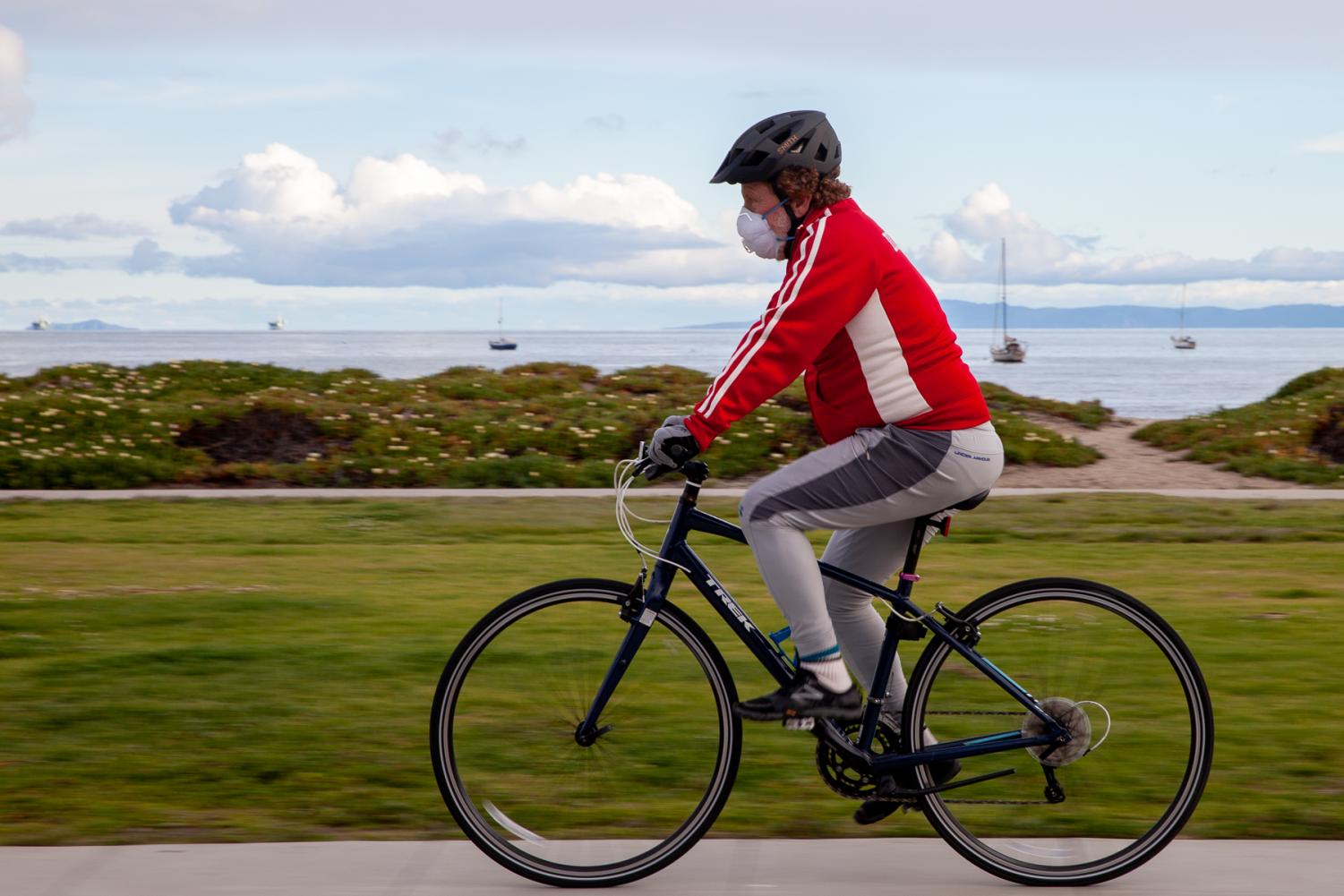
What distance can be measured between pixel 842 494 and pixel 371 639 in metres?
3.86

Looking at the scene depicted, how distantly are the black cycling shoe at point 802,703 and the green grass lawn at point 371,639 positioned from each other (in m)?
0.72


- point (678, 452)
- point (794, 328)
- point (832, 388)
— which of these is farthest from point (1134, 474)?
point (678, 452)

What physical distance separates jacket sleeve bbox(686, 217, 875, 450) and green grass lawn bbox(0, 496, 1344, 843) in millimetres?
1367

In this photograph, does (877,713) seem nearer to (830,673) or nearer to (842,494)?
(830,673)

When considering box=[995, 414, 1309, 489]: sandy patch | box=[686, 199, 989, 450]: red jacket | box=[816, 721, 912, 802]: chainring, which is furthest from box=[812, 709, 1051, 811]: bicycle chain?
box=[995, 414, 1309, 489]: sandy patch

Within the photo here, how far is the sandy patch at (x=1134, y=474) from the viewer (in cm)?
1491

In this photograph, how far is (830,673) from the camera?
3.73m

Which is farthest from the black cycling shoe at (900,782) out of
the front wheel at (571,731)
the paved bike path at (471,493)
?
the paved bike path at (471,493)

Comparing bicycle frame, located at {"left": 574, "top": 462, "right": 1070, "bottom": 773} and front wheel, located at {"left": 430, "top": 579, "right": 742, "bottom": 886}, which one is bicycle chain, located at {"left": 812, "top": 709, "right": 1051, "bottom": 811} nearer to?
bicycle frame, located at {"left": 574, "top": 462, "right": 1070, "bottom": 773}

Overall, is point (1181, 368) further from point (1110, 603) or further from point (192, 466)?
point (1110, 603)

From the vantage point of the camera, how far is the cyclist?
360 cm

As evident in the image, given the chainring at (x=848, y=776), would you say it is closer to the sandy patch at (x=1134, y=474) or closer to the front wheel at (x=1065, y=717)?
the front wheel at (x=1065, y=717)

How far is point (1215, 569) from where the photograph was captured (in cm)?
919

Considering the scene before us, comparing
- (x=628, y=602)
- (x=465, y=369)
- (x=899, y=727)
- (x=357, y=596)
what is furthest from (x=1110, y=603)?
(x=465, y=369)
